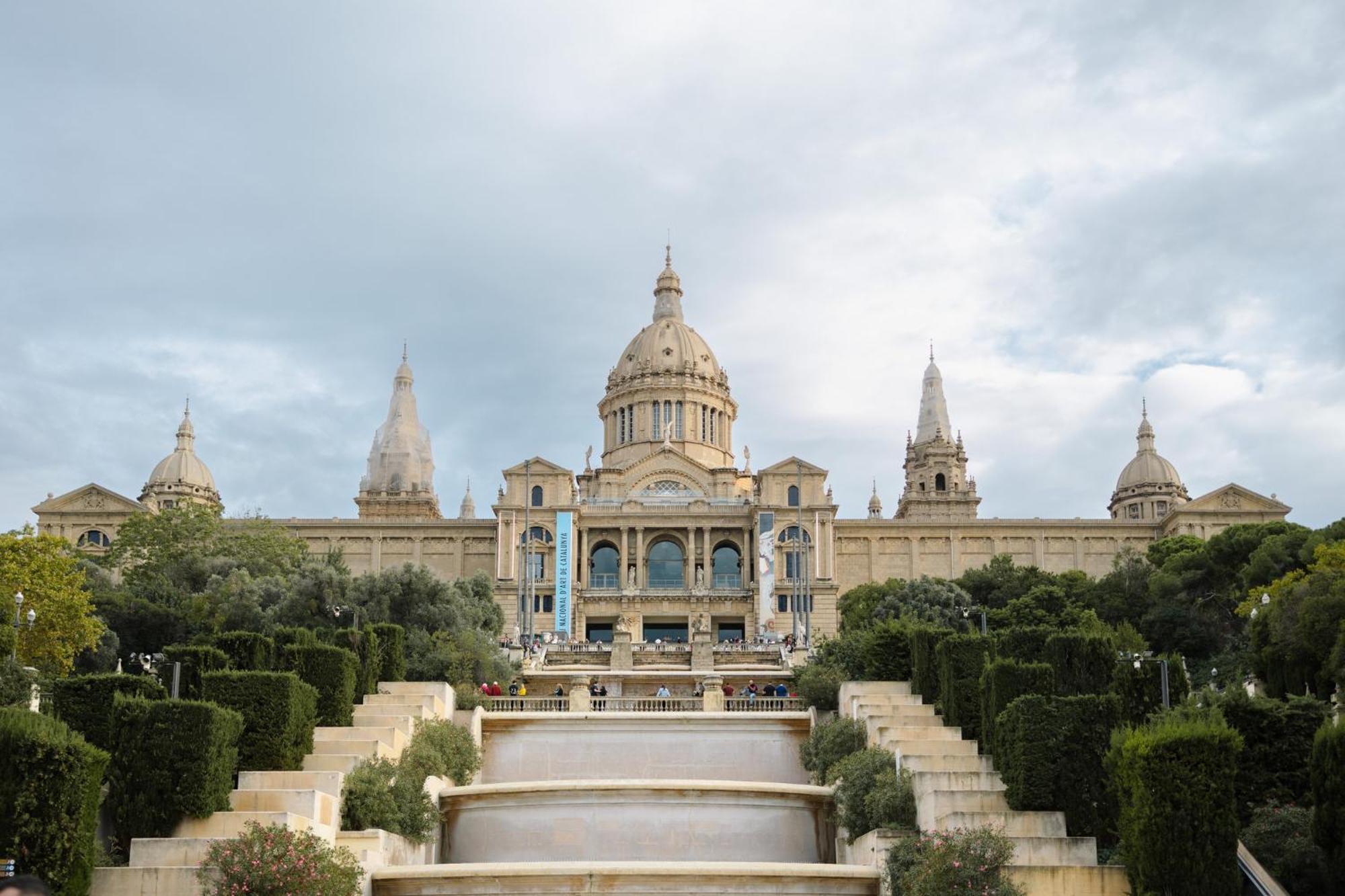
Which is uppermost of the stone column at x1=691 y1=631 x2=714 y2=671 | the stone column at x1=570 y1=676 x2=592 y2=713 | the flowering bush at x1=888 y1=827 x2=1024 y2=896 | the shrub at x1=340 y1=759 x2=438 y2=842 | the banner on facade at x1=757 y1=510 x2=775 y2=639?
the banner on facade at x1=757 y1=510 x2=775 y2=639

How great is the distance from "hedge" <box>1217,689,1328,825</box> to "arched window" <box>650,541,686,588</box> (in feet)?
215

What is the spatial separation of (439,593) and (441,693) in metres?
19.2

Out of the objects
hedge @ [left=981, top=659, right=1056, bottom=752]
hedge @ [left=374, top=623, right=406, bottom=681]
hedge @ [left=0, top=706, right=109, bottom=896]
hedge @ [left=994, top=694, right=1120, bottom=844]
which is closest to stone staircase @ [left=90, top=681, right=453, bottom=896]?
hedge @ [left=0, top=706, right=109, bottom=896]

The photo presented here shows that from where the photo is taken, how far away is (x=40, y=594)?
44.1 metres

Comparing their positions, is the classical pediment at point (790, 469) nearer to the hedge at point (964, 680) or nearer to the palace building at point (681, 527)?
the palace building at point (681, 527)

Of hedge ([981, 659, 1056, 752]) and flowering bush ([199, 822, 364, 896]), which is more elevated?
hedge ([981, 659, 1056, 752])

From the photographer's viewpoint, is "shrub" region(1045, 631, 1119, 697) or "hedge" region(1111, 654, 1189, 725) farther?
"shrub" region(1045, 631, 1119, 697)

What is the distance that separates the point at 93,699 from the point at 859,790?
13261 mm

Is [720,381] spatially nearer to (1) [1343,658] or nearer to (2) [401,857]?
(1) [1343,658]

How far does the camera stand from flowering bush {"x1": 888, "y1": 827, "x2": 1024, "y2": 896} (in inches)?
867

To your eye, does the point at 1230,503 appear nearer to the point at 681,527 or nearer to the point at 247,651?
the point at 681,527

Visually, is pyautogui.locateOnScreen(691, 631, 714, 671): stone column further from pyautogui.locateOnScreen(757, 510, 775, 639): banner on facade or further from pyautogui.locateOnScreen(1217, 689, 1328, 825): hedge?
pyautogui.locateOnScreen(1217, 689, 1328, 825): hedge

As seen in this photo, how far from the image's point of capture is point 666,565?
94.2 metres

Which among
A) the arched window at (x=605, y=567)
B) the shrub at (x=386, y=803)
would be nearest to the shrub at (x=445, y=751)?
the shrub at (x=386, y=803)
